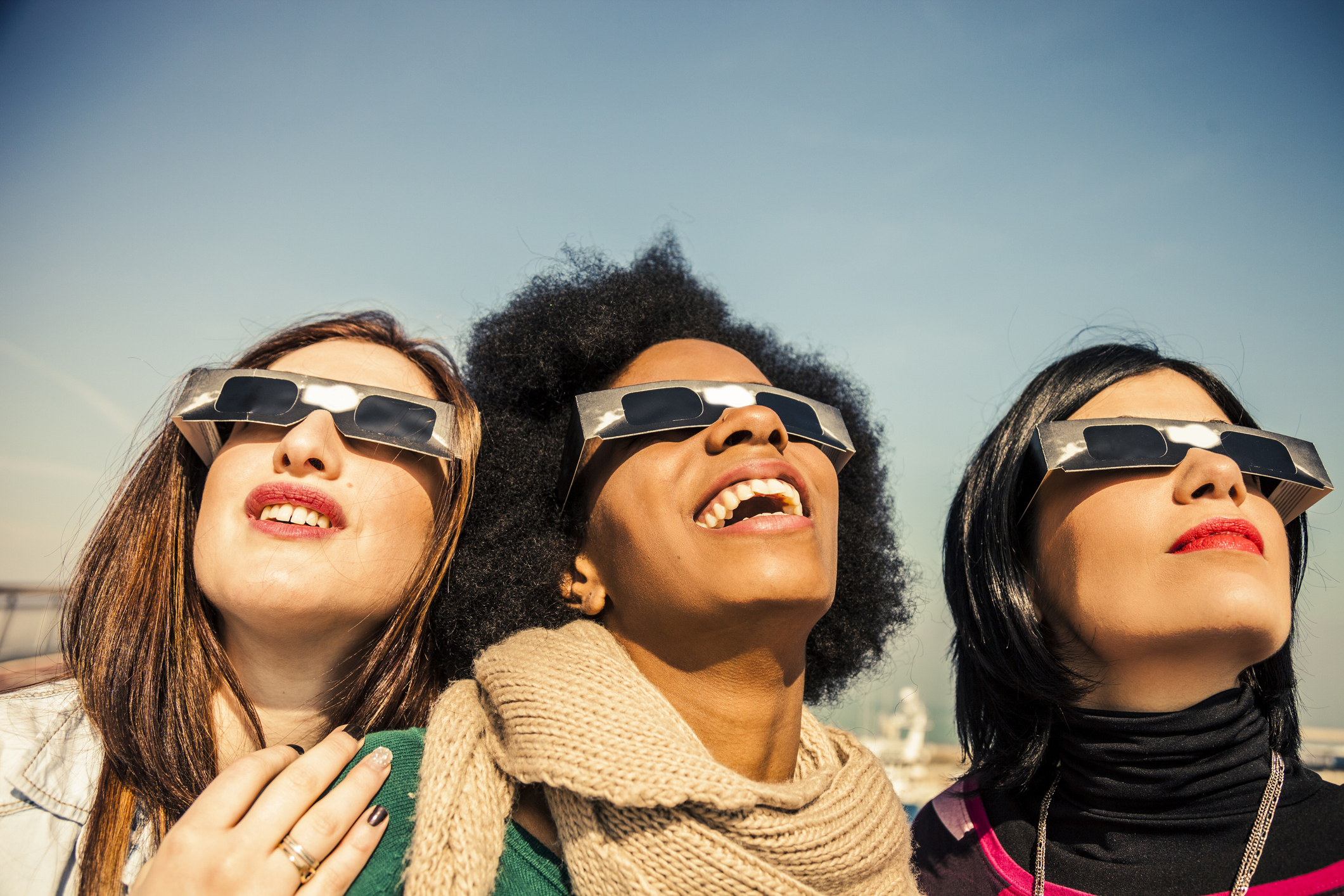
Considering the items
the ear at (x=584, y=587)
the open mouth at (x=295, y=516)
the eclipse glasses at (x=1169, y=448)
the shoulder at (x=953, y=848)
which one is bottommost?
the shoulder at (x=953, y=848)

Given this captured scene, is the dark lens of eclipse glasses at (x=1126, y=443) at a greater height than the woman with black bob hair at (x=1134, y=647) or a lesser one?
greater

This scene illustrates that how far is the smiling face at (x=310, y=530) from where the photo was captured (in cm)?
302

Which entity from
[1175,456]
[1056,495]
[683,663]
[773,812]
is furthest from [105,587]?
[1175,456]

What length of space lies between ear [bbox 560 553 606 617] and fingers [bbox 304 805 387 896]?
108cm

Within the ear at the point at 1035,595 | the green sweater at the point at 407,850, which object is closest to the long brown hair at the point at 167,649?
the green sweater at the point at 407,850

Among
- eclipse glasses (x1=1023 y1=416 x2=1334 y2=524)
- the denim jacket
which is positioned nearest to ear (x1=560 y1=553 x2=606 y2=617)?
the denim jacket

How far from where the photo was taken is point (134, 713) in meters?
3.11

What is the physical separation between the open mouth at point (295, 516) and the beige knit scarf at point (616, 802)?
36.1 inches

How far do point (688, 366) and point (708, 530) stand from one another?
0.93 metres

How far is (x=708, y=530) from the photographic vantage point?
2844 millimetres

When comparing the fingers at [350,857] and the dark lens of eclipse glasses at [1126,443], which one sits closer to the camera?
the fingers at [350,857]

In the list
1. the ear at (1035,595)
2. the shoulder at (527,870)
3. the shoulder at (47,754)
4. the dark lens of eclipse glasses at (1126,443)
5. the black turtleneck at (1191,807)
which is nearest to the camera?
the shoulder at (527,870)

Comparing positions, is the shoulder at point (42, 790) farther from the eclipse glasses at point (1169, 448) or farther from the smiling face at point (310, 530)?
the eclipse glasses at point (1169, 448)

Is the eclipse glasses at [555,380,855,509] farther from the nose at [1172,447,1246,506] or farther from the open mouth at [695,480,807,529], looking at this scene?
the nose at [1172,447,1246,506]
